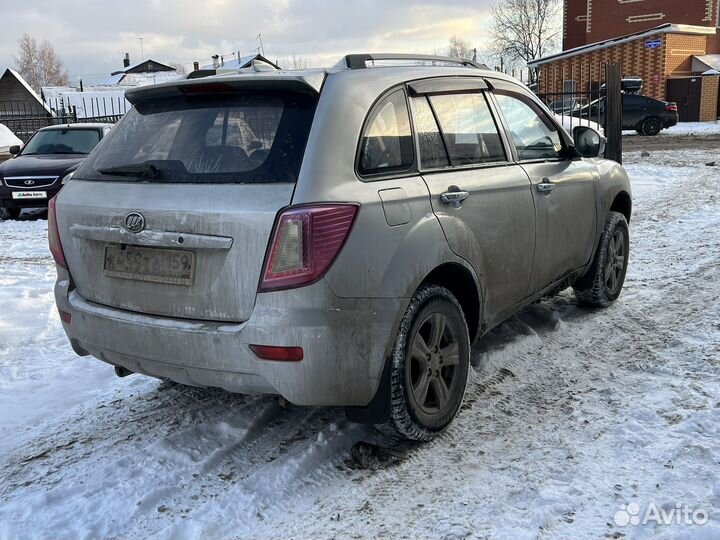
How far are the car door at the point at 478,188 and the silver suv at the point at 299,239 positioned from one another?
0.01 meters

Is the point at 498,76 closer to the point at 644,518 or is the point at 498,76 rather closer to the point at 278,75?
the point at 278,75

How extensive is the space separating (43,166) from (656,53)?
31.7 meters

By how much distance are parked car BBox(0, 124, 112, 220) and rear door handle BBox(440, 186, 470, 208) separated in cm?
898

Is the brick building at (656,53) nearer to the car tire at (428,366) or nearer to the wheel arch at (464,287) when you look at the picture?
the wheel arch at (464,287)

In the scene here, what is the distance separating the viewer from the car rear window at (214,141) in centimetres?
292

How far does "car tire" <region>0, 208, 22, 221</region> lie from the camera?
11.5 metres

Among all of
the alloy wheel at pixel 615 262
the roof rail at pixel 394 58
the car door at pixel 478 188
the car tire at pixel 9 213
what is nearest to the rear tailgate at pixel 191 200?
the roof rail at pixel 394 58

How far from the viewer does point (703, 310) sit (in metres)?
5.15

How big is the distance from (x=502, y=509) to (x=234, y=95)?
7.02ft

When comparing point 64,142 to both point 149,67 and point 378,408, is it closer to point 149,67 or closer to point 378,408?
point 378,408

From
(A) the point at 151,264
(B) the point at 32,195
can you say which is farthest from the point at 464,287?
(B) the point at 32,195

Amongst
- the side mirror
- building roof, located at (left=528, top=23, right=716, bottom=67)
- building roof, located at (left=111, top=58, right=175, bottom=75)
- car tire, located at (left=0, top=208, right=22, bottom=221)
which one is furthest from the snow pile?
building roof, located at (left=111, top=58, right=175, bottom=75)

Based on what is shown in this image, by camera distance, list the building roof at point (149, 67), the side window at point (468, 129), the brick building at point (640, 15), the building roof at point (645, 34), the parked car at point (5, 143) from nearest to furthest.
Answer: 1. the side window at point (468, 129)
2. the parked car at point (5, 143)
3. the building roof at point (645, 34)
4. the brick building at point (640, 15)
5. the building roof at point (149, 67)

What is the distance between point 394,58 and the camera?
370cm
